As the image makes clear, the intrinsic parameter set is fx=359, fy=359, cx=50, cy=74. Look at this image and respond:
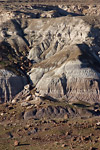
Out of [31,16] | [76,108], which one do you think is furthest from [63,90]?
[31,16]

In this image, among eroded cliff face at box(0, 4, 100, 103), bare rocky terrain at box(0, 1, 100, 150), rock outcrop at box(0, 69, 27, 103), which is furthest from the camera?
rock outcrop at box(0, 69, 27, 103)

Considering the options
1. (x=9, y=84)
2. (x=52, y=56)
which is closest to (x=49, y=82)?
(x=9, y=84)

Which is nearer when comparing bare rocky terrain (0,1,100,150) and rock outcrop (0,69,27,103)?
bare rocky terrain (0,1,100,150)

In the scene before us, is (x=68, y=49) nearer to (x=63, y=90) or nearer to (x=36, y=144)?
(x=63, y=90)

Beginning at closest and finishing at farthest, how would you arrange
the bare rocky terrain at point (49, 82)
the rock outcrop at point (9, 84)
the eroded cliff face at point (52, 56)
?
the bare rocky terrain at point (49, 82) → the eroded cliff face at point (52, 56) → the rock outcrop at point (9, 84)

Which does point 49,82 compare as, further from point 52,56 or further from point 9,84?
point 52,56

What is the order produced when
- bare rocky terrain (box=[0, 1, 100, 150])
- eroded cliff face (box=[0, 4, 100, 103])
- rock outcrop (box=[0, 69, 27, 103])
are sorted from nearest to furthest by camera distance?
1. bare rocky terrain (box=[0, 1, 100, 150])
2. eroded cliff face (box=[0, 4, 100, 103])
3. rock outcrop (box=[0, 69, 27, 103])

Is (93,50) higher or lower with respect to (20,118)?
higher
